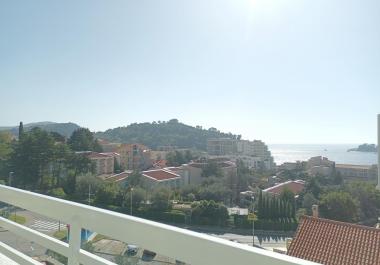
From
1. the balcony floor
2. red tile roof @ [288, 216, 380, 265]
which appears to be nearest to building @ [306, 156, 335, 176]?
red tile roof @ [288, 216, 380, 265]

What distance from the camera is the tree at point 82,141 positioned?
139 ft

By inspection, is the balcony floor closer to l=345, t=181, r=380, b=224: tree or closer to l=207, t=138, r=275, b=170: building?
l=345, t=181, r=380, b=224: tree

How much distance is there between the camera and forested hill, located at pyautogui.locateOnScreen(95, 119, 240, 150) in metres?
93.6

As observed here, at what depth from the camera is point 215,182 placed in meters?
37.4

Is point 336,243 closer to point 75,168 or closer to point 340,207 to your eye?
point 340,207

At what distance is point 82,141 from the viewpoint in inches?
1703

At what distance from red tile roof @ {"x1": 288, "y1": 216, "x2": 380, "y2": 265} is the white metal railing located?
4.92m

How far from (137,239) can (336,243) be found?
19.2ft

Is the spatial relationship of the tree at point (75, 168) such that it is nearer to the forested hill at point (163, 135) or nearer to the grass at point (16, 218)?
the grass at point (16, 218)

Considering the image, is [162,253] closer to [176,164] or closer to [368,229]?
[368,229]

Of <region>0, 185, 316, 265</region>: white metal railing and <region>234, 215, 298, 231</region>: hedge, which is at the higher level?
<region>0, 185, 316, 265</region>: white metal railing

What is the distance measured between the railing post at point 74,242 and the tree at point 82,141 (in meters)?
41.6

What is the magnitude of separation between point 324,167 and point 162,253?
194ft

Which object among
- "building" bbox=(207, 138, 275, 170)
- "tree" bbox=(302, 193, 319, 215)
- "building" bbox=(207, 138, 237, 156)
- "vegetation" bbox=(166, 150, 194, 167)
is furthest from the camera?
"building" bbox=(207, 138, 237, 156)
